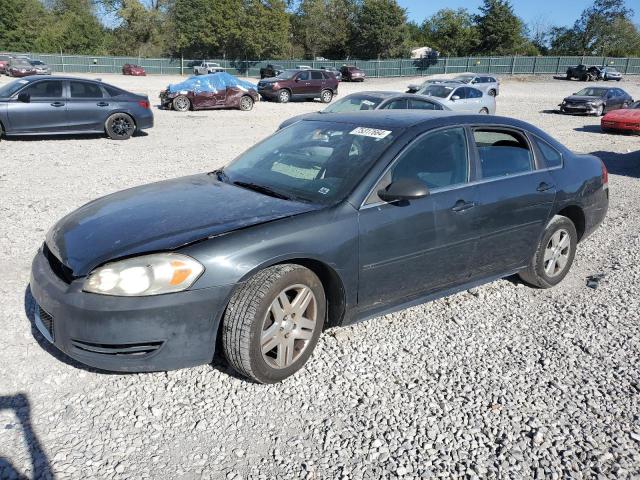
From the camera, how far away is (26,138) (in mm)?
12508

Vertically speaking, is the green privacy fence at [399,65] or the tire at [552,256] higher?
the green privacy fence at [399,65]

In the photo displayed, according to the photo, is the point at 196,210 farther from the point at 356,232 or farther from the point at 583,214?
the point at 583,214

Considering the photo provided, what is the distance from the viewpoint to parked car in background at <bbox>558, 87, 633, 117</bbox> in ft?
76.4

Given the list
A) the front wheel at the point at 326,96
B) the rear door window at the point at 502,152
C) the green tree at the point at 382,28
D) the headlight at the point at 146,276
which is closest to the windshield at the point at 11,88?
the headlight at the point at 146,276

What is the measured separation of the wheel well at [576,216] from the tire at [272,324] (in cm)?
274

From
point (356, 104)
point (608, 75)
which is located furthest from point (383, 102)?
point (608, 75)

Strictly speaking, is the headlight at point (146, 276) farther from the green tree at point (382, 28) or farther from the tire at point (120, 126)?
the green tree at point (382, 28)

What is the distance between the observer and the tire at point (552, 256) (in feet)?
15.1

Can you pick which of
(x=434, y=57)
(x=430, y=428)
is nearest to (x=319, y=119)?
(x=430, y=428)

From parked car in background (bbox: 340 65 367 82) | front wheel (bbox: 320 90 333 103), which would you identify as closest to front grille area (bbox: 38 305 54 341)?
front wheel (bbox: 320 90 333 103)

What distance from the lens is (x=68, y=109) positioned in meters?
12.1

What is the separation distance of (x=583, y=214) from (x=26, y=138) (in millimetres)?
12191

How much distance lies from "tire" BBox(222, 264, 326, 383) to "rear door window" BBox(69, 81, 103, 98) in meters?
11.2

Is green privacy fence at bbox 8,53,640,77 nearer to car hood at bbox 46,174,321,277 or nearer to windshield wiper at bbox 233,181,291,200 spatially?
windshield wiper at bbox 233,181,291,200
